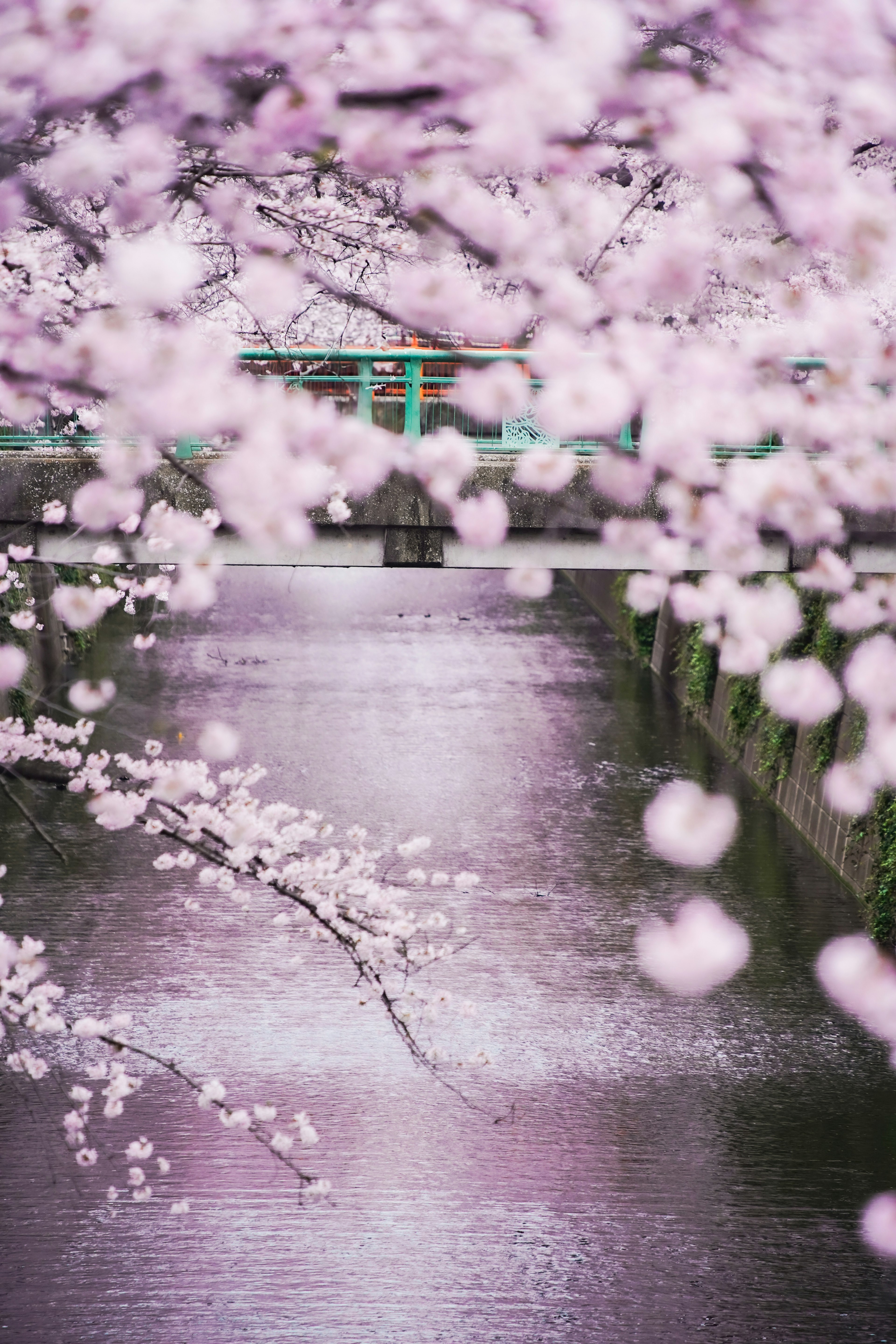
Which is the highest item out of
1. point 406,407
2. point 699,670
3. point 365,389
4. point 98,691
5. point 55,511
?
point 365,389

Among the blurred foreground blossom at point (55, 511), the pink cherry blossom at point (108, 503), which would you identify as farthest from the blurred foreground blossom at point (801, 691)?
the blurred foreground blossom at point (55, 511)

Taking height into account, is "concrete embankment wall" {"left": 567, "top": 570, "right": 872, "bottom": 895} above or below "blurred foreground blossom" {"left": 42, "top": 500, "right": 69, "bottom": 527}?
below

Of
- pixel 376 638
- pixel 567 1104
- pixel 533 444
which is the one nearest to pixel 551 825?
pixel 567 1104

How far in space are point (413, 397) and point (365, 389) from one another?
0.41 metres

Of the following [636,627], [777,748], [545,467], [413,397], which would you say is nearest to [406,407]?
[413,397]

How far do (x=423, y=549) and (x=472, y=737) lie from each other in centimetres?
1039

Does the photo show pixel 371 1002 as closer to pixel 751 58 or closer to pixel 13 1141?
pixel 13 1141

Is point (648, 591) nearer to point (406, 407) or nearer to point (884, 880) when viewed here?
point (406, 407)

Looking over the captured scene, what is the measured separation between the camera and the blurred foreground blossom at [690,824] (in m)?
14.5

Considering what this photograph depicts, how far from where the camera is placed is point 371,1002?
10594 mm

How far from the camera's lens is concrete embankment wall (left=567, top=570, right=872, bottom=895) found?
13555 mm

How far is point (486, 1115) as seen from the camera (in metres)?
9.02

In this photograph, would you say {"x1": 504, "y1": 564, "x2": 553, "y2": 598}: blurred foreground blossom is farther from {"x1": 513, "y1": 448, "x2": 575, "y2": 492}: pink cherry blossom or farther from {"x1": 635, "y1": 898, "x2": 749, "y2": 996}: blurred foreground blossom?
{"x1": 635, "y1": 898, "x2": 749, "y2": 996}: blurred foreground blossom

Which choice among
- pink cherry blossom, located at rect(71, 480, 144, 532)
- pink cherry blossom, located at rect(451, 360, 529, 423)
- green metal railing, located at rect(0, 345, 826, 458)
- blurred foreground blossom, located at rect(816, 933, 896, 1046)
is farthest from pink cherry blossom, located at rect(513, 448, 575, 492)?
blurred foreground blossom, located at rect(816, 933, 896, 1046)
